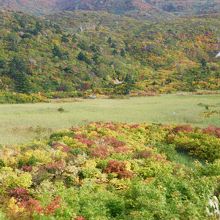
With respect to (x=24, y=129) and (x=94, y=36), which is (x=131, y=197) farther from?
(x=94, y=36)

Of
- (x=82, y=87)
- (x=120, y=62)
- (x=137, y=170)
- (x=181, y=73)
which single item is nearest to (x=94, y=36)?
(x=120, y=62)

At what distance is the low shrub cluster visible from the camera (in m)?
13.5

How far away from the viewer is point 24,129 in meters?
32.2

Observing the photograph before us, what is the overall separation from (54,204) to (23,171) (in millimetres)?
4802

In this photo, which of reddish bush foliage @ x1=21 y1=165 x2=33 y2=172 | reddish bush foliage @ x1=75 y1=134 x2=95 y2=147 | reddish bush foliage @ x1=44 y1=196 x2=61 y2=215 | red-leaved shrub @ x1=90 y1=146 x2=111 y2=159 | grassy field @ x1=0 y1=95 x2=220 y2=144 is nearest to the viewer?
reddish bush foliage @ x1=44 y1=196 x2=61 y2=215

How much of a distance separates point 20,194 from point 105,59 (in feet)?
352

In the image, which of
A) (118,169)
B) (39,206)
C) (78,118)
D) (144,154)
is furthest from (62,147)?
(78,118)

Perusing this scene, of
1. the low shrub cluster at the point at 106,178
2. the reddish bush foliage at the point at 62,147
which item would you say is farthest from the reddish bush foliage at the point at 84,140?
the reddish bush foliage at the point at 62,147

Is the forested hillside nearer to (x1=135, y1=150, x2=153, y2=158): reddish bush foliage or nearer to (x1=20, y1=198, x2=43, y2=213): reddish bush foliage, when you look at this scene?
(x1=135, y1=150, x2=153, y2=158): reddish bush foliage

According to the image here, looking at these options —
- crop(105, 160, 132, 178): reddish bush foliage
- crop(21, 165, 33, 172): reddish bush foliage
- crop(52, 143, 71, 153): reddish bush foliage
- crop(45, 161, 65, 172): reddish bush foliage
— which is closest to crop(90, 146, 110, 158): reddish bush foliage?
crop(52, 143, 71, 153): reddish bush foliage

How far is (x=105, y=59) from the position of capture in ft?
397

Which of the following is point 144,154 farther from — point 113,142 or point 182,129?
point 182,129

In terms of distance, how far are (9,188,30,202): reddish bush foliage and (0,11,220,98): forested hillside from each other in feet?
224

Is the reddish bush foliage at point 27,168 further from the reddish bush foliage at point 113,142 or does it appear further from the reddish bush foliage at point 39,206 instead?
the reddish bush foliage at point 113,142
